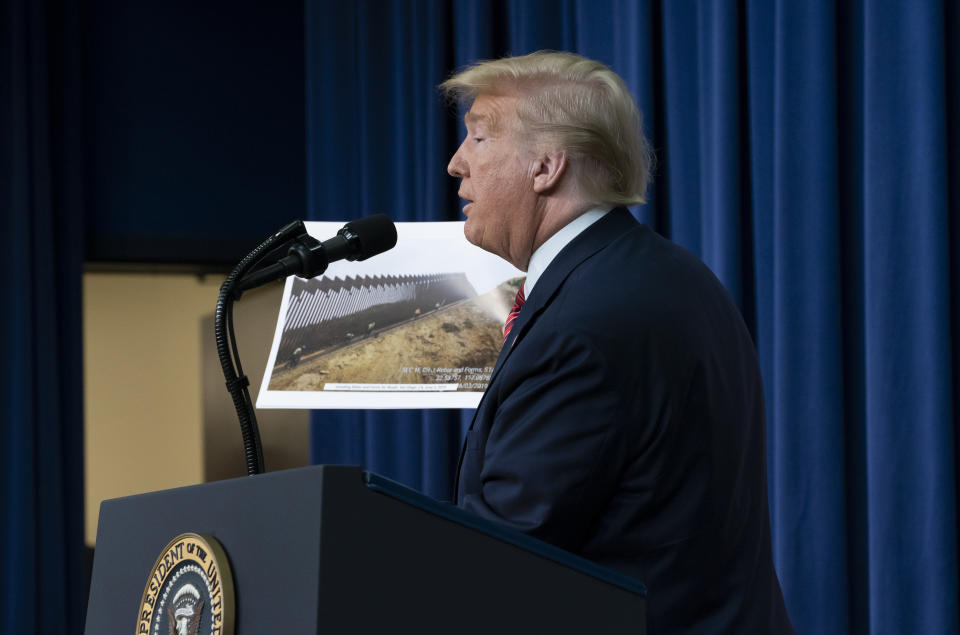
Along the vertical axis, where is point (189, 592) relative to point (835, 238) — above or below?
below

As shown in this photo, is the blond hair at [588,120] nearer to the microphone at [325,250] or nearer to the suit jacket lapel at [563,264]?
the suit jacket lapel at [563,264]

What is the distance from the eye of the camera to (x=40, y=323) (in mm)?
3406

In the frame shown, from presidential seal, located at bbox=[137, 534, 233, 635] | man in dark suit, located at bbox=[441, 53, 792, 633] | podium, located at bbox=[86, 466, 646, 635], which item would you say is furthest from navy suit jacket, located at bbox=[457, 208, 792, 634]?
presidential seal, located at bbox=[137, 534, 233, 635]

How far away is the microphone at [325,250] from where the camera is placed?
115 centimetres

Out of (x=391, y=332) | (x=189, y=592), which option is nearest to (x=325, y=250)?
(x=189, y=592)

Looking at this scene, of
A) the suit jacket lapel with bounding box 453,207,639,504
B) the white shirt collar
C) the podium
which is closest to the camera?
the podium

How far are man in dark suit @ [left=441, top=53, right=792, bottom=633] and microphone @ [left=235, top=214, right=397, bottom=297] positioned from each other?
7.6 inches

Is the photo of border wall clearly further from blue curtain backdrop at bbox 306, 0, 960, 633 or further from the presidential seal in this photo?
the presidential seal

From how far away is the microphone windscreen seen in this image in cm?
122

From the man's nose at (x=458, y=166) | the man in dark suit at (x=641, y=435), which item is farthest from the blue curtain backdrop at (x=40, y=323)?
the man in dark suit at (x=641, y=435)

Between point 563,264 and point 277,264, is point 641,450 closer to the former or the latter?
point 563,264

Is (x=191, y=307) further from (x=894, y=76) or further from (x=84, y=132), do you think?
(x=894, y=76)

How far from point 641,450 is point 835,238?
0.90 metres

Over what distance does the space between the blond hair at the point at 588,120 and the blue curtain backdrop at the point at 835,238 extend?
51 cm
